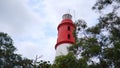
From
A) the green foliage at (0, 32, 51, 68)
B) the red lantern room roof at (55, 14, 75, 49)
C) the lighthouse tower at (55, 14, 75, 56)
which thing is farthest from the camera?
the red lantern room roof at (55, 14, 75, 49)

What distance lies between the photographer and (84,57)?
21.6 m

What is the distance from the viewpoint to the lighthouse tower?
123ft

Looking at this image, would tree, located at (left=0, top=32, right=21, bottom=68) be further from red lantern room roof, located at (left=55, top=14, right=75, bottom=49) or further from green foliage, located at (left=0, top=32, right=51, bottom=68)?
red lantern room roof, located at (left=55, top=14, right=75, bottom=49)

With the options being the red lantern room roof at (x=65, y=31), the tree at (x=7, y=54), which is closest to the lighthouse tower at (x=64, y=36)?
the red lantern room roof at (x=65, y=31)

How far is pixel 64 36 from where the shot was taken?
38625mm

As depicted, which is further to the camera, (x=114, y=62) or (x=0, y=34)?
(x=0, y=34)

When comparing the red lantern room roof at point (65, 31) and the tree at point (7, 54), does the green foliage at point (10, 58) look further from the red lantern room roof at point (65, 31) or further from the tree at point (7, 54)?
the red lantern room roof at point (65, 31)

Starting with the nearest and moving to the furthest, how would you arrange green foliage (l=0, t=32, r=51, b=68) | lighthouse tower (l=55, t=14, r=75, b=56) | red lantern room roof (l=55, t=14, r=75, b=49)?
green foliage (l=0, t=32, r=51, b=68), lighthouse tower (l=55, t=14, r=75, b=56), red lantern room roof (l=55, t=14, r=75, b=49)

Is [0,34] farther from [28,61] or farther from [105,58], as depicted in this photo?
[105,58]

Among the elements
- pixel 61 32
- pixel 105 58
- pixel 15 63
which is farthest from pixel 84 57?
pixel 61 32

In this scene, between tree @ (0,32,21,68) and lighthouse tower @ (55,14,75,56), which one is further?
lighthouse tower @ (55,14,75,56)

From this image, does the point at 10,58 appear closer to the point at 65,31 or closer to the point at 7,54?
the point at 7,54

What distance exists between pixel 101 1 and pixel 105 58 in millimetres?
3445

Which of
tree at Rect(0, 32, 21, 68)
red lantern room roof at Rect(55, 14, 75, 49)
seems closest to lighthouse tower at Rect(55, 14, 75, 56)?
red lantern room roof at Rect(55, 14, 75, 49)
